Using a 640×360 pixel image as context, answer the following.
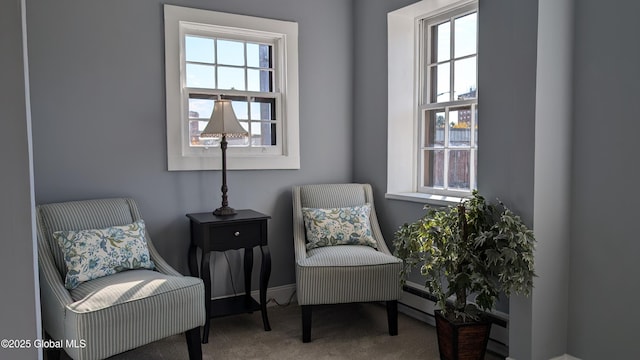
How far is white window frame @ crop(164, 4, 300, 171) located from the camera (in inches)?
126

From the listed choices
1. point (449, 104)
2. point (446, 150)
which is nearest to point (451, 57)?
point (449, 104)

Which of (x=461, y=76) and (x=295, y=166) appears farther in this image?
(x=295, y=166)

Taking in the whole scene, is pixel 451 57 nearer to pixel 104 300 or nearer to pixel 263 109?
pixel 263 109

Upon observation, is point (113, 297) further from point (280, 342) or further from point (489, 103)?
point (489, 103)

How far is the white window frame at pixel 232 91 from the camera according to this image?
10.5 ft

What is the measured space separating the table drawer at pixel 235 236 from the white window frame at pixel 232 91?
536 mm

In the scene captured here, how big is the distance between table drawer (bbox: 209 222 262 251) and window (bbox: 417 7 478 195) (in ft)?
4.43

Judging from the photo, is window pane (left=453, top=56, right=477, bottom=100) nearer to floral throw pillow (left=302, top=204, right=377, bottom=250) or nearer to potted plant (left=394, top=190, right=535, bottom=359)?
potted plant (left=394, top=190, right=535, bottom=359)

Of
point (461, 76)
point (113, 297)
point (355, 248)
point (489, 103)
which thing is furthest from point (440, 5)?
point (113, 297)

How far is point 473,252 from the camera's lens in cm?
244

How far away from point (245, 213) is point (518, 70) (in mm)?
1925

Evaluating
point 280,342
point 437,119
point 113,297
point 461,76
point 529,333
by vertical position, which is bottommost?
point 280,342

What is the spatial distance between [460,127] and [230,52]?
1741 millimetres

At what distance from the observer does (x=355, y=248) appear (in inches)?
126
